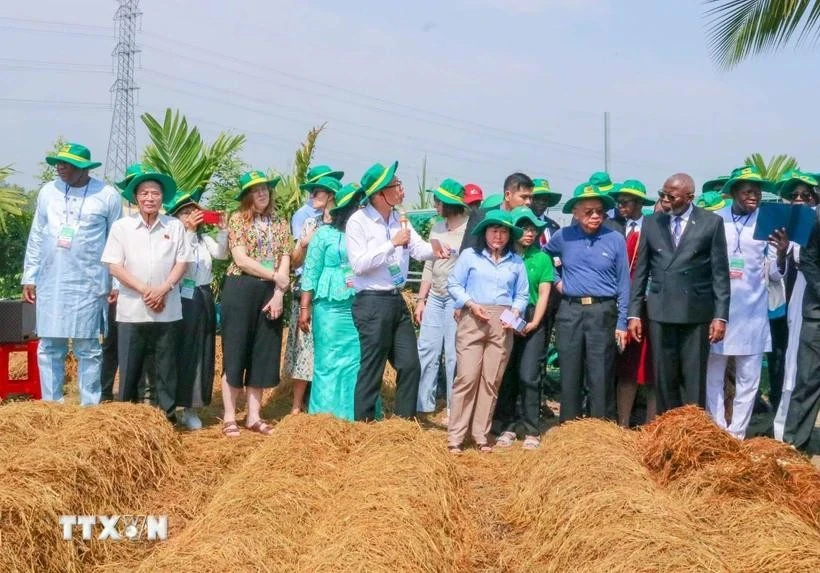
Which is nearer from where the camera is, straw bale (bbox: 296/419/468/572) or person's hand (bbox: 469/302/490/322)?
straw bale (bbox: 296/419/468/572)

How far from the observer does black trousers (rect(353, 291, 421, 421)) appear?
6.73 meters

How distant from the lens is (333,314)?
7.24m

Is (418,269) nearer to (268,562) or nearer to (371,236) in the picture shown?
(371,236)

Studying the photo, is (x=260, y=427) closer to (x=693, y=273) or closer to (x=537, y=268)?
(x=537, y=268)

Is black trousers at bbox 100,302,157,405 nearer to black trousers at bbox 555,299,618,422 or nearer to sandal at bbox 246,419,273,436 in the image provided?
sandal at bbox 246,419,273,436

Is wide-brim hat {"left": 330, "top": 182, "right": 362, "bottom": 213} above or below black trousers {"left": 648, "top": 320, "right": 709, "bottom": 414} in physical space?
above

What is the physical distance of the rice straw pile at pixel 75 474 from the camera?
4.09 meters

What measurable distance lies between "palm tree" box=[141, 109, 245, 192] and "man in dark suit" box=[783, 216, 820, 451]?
6.12 meters

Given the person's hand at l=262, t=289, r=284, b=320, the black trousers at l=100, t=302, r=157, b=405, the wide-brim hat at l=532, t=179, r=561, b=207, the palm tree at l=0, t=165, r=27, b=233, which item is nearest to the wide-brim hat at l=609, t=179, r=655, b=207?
the wide-brim hat at l=532, t=179, r=561, b=207

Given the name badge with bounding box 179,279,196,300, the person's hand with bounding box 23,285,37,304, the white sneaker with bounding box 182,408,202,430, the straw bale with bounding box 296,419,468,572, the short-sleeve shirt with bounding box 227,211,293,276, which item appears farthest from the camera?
the white sneaker with bounding box 182,408,202,430

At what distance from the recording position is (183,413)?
25.4 feet

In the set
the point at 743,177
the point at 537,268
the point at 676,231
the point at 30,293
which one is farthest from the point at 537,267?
the point at 30,293

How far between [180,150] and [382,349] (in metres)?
5.01

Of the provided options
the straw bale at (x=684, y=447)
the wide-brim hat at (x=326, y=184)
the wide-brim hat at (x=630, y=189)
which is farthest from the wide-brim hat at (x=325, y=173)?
the straw bale at (x=684, y=447)
